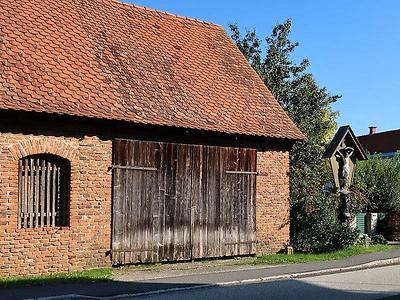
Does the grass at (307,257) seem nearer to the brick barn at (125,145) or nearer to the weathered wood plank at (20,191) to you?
the brick barn at (125,145)

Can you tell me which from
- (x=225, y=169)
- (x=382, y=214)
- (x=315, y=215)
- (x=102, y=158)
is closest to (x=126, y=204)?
(x=102, y=158)

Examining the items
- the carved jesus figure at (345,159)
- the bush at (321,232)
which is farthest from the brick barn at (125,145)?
the carved jesus figure at (345,159)

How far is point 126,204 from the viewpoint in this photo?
13.7m

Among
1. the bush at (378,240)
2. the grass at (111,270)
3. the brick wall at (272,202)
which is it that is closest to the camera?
the grass at (111,270)

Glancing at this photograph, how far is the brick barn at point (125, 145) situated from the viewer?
12.3 meters

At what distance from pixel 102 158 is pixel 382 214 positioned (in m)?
14.9

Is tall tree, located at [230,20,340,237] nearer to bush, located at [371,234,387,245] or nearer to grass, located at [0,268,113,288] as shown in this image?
bush, located at [371,234,387,245]

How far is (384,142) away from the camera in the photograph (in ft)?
182

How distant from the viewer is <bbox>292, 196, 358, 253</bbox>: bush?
17.5 metres

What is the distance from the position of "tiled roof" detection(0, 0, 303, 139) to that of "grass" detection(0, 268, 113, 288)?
347cm

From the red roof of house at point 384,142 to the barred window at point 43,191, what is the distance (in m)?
44.8

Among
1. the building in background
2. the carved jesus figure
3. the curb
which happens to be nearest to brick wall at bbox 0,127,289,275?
the curb

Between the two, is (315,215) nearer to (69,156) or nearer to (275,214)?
(275,214)

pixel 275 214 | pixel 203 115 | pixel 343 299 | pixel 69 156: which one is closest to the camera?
pixel 343 299
